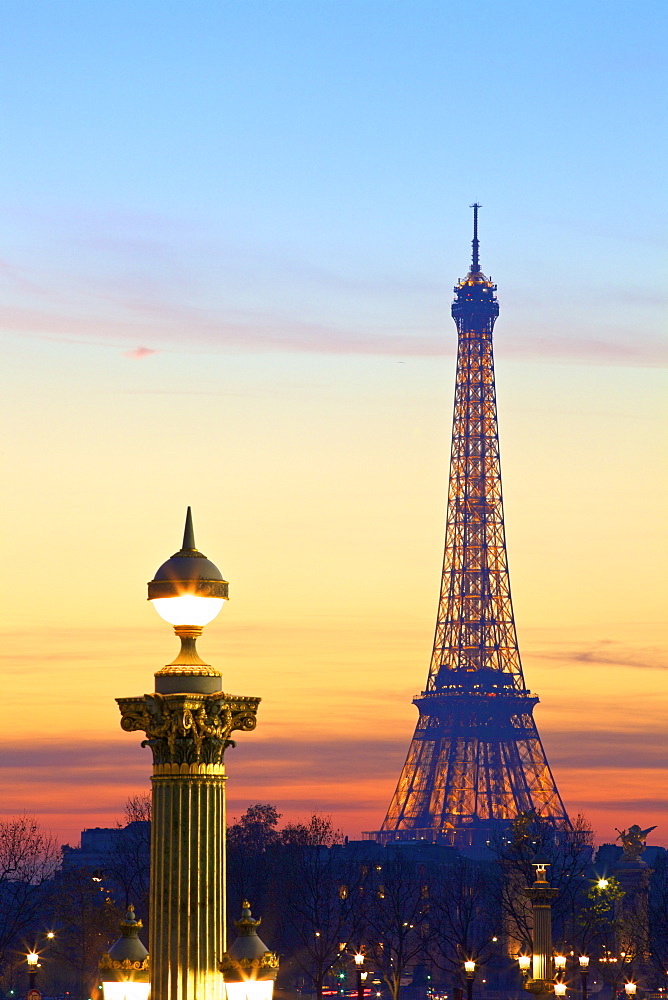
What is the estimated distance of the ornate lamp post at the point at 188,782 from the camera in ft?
43.5

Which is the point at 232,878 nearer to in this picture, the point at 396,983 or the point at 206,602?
the point at 396,983

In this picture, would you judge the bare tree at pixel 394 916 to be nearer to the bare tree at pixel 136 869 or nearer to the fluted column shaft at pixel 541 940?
the bare tree at pixel 136 869

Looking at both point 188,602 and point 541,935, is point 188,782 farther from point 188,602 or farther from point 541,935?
point 541,935

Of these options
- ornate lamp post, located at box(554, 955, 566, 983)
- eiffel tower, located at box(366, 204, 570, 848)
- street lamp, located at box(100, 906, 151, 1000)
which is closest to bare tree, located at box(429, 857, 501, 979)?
eiffel tower, located at box(366, 204, 570, 848)

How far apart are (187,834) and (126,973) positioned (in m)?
1.58

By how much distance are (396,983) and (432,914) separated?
42.7 metres

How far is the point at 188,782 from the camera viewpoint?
13.4 meters

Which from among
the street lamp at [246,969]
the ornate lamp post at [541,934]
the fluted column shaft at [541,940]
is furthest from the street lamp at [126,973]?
the fluted column shaft at [541,940]

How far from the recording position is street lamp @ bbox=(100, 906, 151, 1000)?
14148mm

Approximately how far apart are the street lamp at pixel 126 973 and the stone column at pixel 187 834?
0.76m

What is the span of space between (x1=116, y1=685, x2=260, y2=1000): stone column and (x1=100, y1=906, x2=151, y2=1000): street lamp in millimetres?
764

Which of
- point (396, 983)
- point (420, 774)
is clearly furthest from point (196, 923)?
point (420, 774)

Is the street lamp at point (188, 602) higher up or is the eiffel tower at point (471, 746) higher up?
the eiffel tower at point (471, 746)

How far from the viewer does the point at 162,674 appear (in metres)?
13.5
